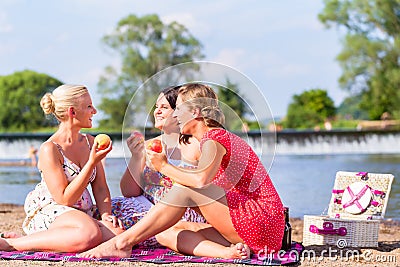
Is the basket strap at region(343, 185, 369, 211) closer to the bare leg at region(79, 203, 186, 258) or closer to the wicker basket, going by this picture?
the wicker basket

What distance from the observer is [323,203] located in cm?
990

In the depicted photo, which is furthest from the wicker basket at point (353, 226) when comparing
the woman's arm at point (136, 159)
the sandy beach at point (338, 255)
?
the woman's arm at point (136, 159)

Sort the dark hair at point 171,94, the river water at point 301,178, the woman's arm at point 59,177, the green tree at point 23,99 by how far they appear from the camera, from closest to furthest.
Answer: the woman's arm at point 59,177 < the dark hair at point 171,94 < the river water at point 301,178 < the green tree at point 23,99

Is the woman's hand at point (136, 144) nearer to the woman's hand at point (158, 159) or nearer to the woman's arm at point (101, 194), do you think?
the woman's arm at point (101, 194)

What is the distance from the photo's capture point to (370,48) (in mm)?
35281

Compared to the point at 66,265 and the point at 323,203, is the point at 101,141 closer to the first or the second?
the point at 66,265

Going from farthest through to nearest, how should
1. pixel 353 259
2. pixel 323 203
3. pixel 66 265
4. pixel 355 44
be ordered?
pixel 355 44
pixel 323 203
pixel 353 259
pixel 66 265

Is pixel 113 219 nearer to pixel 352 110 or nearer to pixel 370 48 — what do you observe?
pixel 370 48

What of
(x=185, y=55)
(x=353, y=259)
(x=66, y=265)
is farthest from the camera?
(x=185, y=55)

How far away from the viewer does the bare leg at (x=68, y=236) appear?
163 inches

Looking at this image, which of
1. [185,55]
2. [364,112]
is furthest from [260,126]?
[364,112]

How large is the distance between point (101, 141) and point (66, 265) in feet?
2.43

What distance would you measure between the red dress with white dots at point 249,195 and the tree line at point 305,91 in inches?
1215

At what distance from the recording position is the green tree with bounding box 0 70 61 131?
53.8 m
